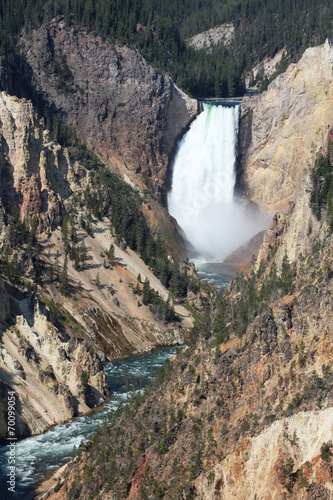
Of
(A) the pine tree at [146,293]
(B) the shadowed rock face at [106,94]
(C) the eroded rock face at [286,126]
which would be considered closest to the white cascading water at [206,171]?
(C) the eroded rock face at [286,126]

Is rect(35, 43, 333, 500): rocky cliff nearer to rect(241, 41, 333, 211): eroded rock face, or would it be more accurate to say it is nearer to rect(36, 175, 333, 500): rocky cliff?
rect(36, 175, 333, 500): rocky cliff

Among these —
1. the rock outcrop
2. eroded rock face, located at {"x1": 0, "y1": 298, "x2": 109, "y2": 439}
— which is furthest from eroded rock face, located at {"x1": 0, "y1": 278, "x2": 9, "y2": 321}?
eroded rock face, located at {"x1": 0, "y1": 298, "x2": 109, "y2": 439}

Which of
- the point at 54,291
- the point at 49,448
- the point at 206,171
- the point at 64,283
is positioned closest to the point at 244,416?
the point at 49,448

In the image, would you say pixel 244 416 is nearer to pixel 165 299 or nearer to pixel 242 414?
pixel 242 414

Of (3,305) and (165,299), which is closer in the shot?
(3,305)

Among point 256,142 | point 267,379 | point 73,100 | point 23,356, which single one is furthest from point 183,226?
point 267,379

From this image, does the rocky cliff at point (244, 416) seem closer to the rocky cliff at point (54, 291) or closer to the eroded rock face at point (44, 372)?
the eroded rock face at point (44, 372)
